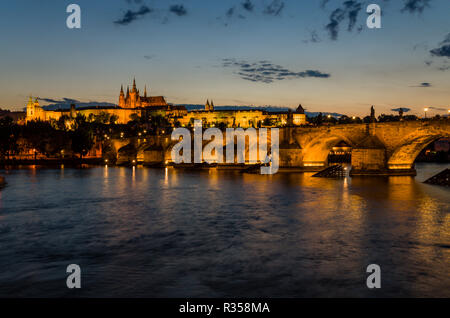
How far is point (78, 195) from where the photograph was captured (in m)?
29.9

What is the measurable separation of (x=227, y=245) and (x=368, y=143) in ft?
96.5

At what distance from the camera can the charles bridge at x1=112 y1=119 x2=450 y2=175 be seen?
122 feet

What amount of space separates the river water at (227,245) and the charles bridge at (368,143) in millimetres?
11478

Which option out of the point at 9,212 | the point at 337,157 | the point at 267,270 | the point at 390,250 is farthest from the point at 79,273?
the point at 337,157

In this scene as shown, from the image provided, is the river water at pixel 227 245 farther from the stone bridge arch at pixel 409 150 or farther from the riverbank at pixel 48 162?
the riverbank at pixel 48 162

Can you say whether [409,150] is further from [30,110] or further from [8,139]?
[30,110]

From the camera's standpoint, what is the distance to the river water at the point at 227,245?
9.79 m

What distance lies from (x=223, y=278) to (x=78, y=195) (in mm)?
21990

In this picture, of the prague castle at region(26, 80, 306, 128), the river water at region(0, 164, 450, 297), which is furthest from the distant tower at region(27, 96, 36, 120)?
the river water at region(0, 164, 450, 297)

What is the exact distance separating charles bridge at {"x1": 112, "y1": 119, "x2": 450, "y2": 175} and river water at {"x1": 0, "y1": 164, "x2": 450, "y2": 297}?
11478 mm

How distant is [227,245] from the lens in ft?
46.9

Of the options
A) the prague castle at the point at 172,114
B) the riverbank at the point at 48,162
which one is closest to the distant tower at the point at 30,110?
the prague castle at the point at 172,114

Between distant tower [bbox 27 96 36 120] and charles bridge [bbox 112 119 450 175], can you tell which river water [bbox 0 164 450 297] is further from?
distant tower [bbox 27 96 36 120]
